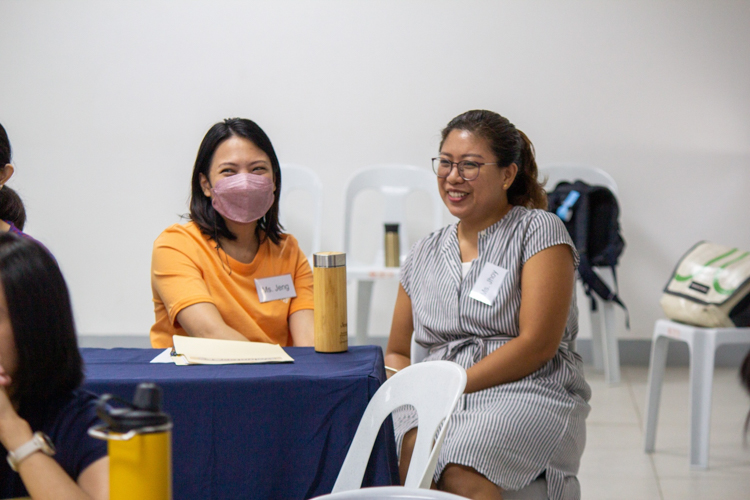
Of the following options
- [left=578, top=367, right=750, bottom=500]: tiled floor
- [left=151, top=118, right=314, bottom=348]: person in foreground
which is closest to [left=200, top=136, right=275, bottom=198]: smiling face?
[left=151, top=118, right=314, bottom=348]: person in foreground

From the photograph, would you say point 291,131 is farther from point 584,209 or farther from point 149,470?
point 149,470

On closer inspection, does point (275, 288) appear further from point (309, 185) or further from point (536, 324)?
point (309, 185)

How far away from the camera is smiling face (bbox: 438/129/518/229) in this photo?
209 cm

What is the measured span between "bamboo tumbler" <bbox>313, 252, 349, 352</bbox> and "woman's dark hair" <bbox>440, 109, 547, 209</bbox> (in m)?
0.63

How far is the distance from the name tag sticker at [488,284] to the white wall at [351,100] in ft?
8.67

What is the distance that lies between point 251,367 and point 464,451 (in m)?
0.56

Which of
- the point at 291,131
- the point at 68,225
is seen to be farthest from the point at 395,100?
the point at 68,225

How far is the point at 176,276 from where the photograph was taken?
2.15 m

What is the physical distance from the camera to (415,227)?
4.64 meters

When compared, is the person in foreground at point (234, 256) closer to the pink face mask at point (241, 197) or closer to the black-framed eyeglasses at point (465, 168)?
the pink face mask at point (241, 197)

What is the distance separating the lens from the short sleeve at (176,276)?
2104 millimetres

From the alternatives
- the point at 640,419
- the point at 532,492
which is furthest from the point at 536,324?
the point at 640,419

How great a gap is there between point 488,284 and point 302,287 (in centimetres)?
66

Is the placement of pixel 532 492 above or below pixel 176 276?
below
